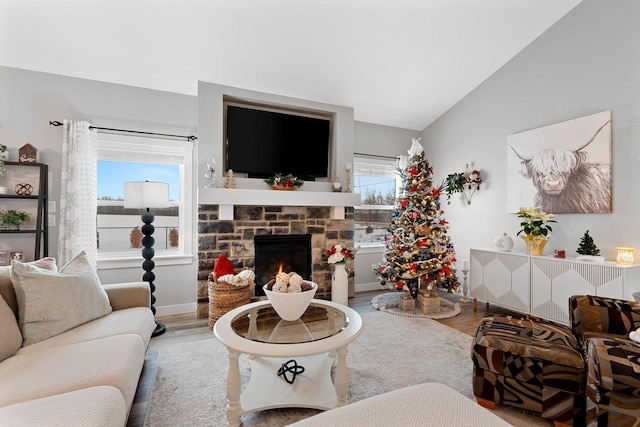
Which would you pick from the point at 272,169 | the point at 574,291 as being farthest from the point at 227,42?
the point at 574,291

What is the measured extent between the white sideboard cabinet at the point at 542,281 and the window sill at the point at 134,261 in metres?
3.66

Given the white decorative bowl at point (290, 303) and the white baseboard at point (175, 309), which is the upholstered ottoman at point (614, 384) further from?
the white baseboard at point (175, 309)

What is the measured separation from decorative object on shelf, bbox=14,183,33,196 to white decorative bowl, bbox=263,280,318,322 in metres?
2.94

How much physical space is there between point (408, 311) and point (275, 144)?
2.70 m

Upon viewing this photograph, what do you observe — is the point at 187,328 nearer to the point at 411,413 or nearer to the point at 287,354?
the point at 287,354

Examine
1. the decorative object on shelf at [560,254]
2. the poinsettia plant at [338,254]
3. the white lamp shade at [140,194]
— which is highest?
the white lamp shade at [140,194]

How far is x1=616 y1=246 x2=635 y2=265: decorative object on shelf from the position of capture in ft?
9.16

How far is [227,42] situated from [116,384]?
10.1 feet

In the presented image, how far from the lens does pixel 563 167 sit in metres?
3.39

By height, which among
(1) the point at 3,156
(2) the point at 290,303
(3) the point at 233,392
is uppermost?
(1) the point at 3,156

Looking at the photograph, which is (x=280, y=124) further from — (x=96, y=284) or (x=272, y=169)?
(x=96, y=284)

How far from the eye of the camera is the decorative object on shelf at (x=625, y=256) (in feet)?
9.16

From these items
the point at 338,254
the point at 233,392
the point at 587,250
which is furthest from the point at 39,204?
the point at 587,250

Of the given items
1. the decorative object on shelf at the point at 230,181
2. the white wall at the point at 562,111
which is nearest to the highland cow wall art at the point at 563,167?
the white wall at the point at 562,111
